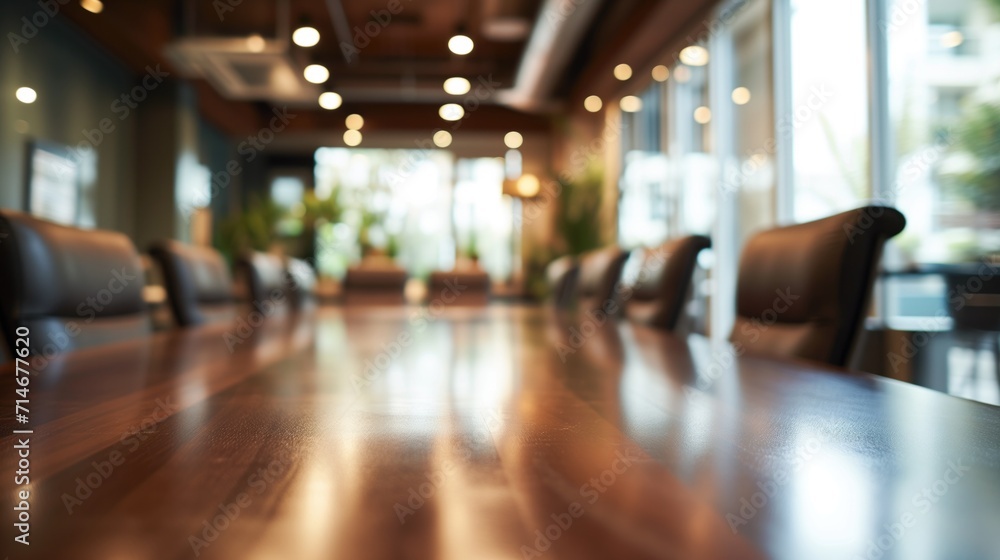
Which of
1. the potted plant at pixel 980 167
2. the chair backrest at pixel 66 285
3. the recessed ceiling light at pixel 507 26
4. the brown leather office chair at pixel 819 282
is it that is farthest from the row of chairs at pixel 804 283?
the recessed ceiling light at pixel 507 26

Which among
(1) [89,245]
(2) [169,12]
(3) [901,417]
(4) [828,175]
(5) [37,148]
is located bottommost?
(3) [901,417]

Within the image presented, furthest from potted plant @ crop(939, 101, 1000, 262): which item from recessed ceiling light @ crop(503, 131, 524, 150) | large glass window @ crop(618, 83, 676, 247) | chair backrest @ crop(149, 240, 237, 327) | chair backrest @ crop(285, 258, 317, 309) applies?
recessed ceiling light @ crop(503, 131, 524, 150)

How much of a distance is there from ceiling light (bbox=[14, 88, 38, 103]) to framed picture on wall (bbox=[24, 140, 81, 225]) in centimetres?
31

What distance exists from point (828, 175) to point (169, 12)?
5544 mm

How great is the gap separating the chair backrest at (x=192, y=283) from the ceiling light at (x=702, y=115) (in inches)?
153

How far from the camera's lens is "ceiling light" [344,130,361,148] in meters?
9.48

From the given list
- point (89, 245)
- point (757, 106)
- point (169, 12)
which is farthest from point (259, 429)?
point (169, 12)

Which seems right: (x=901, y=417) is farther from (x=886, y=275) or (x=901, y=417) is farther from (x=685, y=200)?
(x=685, y=200)

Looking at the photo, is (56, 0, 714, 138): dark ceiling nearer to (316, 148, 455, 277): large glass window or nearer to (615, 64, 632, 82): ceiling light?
(615, 64, 632, 82): ceiling light

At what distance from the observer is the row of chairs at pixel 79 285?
1116 mm

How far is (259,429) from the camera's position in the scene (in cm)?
41

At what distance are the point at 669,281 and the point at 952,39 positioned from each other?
1998mm

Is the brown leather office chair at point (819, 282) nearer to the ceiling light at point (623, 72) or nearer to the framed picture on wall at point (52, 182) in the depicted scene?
the ceiling light at point (623, 72)

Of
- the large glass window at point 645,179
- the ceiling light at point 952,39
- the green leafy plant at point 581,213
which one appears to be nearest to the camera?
the ceiling light at point 952,39
